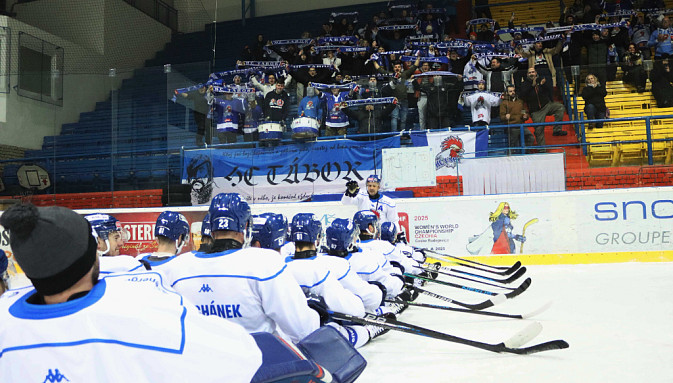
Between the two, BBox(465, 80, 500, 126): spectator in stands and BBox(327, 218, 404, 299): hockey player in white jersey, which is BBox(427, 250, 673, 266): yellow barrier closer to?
BBox(465, 80, 500, 126): spectator in stands

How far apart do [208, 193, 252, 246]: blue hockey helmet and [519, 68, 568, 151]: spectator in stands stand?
8289mm

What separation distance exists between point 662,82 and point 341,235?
8.08 meters

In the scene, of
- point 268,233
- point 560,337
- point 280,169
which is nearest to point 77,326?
point 268,233

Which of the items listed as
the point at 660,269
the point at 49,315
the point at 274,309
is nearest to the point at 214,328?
the point at 49,315

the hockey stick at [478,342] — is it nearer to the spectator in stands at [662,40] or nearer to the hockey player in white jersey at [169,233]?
the hockey player in white jersey at [169,233]

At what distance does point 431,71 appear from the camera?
1216cm

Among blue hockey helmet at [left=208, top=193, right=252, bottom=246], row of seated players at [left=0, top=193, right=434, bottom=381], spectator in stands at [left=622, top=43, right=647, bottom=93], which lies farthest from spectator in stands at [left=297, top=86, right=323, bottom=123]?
blue hockey helmet at [left=208, top=193, right=252, bottom=246]

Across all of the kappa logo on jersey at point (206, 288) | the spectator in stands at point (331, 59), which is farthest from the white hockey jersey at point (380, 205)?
the kappa logo on jersey at point (206, 288)

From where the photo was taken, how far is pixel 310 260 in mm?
3240

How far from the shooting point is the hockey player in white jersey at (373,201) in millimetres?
8492

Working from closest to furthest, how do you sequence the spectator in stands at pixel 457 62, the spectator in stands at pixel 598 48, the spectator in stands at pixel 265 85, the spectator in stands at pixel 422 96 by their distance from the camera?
the spectator in stands at pixel 422 96 → the spectator in stands at pixel 265 85 → the spectator in stands at pixel 457 62 → the spectator in stands at pixel 598 48

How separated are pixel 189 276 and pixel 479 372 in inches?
68.7

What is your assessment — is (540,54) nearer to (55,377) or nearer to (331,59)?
(331,59)

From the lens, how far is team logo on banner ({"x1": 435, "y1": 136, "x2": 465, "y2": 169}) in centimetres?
966
